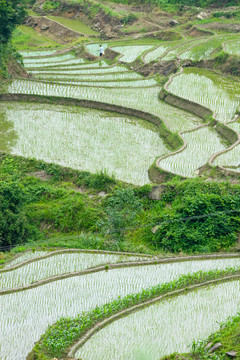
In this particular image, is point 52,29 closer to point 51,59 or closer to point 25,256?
point 51,59

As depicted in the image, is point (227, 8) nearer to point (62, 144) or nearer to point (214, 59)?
point (214, 59)

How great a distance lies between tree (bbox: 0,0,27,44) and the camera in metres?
16.0

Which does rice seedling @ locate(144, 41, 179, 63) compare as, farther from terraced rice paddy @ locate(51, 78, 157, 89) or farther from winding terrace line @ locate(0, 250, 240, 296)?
winding terrace line @ locate(0, 250, 240, 296)

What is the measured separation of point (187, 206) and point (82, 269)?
237 centimetres

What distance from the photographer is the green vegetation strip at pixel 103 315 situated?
6242 millimetres

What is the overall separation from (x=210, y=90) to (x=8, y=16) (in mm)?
6476

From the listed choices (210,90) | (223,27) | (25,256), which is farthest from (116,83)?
(223,27)

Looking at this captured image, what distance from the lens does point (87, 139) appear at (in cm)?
1252

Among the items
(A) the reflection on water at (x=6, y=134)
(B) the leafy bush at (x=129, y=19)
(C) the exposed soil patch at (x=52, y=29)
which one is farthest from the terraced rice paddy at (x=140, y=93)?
(C) the exposed soil patch at (x=52, y=29)

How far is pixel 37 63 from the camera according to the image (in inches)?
769

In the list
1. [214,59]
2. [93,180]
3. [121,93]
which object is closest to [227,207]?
[93,180]

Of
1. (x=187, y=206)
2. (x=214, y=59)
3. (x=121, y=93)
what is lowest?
(x=187, y=206)

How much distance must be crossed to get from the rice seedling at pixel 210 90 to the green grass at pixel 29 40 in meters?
9.95

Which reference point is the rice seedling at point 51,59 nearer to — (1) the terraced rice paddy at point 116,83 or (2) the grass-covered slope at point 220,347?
(1) the terraced rice paddy at point 116,83
